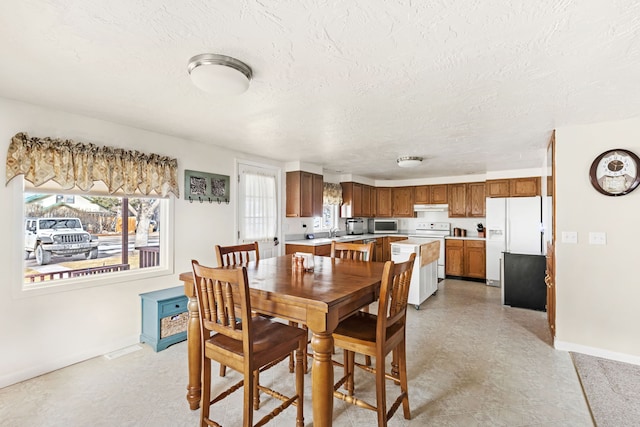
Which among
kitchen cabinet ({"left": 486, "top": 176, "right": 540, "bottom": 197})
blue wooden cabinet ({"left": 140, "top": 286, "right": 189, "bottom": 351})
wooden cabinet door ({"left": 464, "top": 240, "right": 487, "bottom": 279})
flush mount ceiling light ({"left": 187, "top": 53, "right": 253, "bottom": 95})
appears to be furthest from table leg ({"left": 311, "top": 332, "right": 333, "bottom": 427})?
kitchen cabinet ({"left": 486, "top": 176, "right": 540, "bottom": 197})

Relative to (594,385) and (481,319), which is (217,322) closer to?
(594,385)

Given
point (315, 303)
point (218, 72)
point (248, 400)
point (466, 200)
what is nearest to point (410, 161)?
point (466, 200)

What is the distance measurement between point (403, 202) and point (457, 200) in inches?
47.7

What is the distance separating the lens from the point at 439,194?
681 cm

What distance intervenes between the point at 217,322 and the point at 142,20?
1.60 m

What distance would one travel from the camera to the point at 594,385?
7.89 feet

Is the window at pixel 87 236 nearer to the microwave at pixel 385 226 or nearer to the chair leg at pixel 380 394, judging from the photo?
the chair leg at pixel 380 394

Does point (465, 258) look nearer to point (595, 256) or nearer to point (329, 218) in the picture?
point (329, 218)

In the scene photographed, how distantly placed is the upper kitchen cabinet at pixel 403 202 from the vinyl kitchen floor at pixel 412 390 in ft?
13.4

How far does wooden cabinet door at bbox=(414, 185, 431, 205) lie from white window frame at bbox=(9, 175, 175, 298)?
5385mm

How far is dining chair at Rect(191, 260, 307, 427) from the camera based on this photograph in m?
1.55

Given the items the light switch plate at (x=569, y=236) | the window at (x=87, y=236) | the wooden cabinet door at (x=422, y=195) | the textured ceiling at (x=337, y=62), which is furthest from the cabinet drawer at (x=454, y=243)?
the window at (x=87, y=236)

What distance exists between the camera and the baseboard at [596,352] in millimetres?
2781

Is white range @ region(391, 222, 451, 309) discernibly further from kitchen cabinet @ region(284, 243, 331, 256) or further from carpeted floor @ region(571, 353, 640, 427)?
carpeted floor @ region(571, 353, 640, 427)
